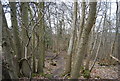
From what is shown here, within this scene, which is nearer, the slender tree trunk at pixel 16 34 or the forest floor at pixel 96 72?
the slender tree trunk at pixel 16 34

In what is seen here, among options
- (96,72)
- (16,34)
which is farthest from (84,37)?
(96,72)

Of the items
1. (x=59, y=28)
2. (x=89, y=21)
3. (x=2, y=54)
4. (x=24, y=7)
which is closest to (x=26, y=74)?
(x=24, y=7)

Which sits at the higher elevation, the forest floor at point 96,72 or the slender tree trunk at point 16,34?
the slender tree trunk at point 16,34

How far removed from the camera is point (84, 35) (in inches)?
155

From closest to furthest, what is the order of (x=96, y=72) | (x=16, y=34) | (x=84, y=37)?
(x=84, y=37) → (x=16, y=34) → (x=96, y=72)

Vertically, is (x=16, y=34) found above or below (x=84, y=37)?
below

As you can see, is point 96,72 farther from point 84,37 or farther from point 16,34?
point 84,37

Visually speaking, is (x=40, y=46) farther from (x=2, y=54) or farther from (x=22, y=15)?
(x=2, y=54)

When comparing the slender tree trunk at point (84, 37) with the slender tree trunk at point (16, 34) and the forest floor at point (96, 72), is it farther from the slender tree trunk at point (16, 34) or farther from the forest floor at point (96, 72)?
the forest floor at point (96, 72)

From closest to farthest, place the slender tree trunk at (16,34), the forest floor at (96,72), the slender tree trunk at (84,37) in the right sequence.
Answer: the slender tree trunk at (84,37)
the slender tree trunk at (16,34)
the forest floor at (96,72)

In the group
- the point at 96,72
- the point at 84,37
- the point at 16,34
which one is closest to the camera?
the point at 84,37

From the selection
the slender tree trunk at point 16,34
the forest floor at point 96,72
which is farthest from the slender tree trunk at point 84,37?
the forest floor at point 96,72

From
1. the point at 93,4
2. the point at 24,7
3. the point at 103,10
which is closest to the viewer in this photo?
the point at 93,4

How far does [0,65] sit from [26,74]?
3.65 metres
